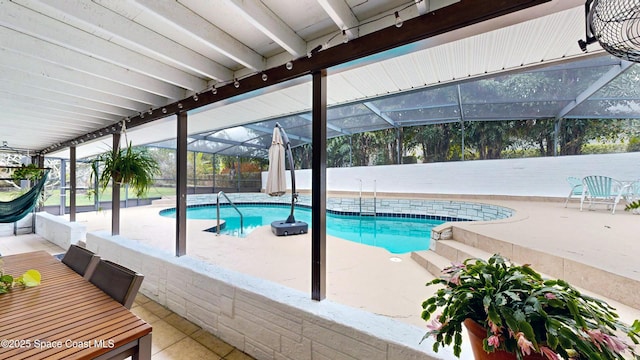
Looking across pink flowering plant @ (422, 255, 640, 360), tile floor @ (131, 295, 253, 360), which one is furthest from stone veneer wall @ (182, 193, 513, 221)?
tile floor @ (131, 295, 253, 360)

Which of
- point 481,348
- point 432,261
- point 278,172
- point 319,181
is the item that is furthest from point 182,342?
point 278,172

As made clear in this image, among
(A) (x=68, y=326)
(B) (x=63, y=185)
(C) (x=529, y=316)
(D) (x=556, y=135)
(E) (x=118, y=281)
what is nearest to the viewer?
(C) (x=529, y=316)

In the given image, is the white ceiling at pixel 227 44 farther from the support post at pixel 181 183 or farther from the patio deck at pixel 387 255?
the patio deck at pixel 387 255

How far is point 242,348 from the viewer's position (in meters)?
2.10

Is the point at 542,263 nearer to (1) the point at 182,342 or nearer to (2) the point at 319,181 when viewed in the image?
(2) the point at 319,181

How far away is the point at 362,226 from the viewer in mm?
7973

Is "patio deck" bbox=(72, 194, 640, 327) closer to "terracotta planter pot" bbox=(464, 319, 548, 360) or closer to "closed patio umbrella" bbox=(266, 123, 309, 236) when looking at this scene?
"closed patio umbrella" bbox=(266, 123, 309, 236)

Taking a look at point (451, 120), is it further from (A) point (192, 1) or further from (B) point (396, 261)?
(A) point (192, 1)

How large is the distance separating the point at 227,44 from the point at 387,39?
1.26m

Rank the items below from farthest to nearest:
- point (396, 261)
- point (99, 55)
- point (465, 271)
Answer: point (396, 261)
point (99, 55)
point (465, 271)

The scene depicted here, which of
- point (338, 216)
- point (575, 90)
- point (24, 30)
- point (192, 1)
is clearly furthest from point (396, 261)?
point (575, 90)

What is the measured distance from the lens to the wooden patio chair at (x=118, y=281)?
142 centimetres

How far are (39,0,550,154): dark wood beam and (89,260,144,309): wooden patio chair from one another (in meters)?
1.78

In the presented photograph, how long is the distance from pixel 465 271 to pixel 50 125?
6605 millimetres
